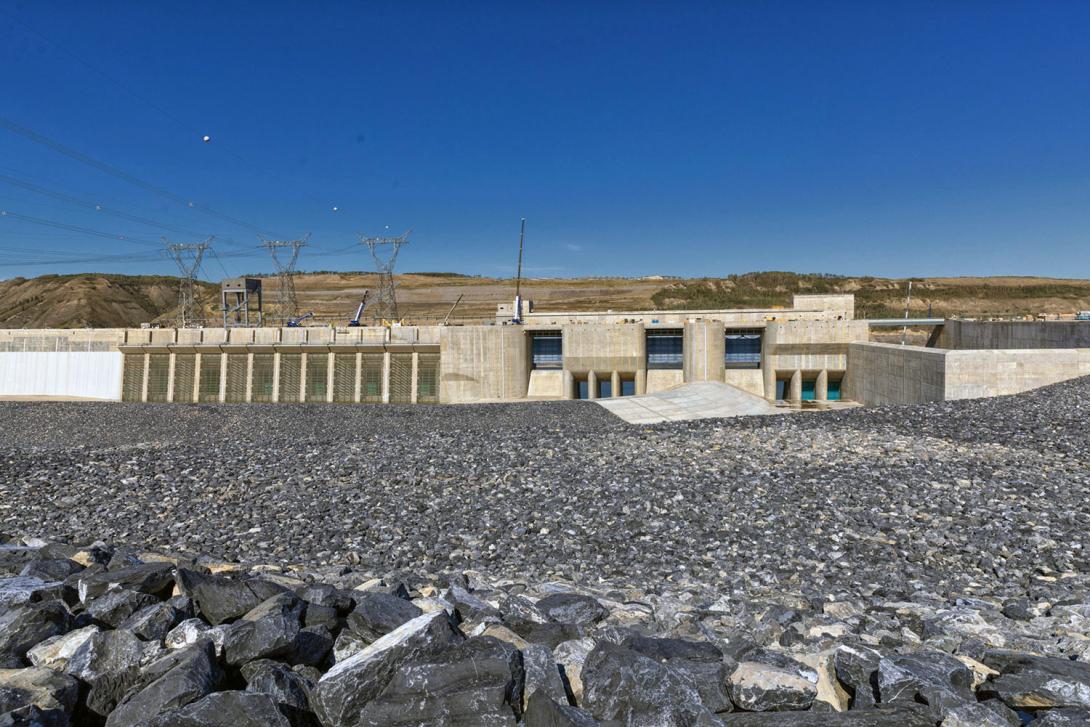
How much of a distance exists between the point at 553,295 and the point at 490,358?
7084 centimetres

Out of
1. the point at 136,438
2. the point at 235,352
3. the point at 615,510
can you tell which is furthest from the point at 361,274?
the point at 615,510

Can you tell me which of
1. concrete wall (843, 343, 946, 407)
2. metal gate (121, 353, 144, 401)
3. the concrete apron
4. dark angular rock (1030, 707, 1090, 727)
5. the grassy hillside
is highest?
the grassy hillside

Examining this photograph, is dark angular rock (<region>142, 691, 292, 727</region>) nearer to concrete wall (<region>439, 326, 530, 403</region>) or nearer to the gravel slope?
the gravel slope

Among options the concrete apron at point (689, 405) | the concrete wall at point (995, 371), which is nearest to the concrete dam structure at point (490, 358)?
the concrete apron at point (689, 405)

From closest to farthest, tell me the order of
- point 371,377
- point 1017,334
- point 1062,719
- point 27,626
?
point 1062,719 → point 27,626 → point 1017,334 → point 371,377

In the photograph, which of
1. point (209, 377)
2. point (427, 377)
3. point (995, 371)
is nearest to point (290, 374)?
point (209, 377)

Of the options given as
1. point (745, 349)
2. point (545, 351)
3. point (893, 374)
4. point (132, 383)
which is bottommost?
point (132, 383)

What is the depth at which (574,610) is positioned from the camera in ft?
19.6

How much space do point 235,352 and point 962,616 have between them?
45.6 metres

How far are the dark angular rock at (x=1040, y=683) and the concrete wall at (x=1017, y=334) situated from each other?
30460 mm

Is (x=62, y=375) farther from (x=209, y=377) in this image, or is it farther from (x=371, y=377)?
(x=371, y=377)

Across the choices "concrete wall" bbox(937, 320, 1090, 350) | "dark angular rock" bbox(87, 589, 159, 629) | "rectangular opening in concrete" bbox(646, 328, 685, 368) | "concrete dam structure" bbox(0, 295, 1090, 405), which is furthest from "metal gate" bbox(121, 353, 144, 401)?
"concrete wall" bbox(937, 320, 1090, 350)

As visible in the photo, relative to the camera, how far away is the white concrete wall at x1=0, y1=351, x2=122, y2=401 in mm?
45406

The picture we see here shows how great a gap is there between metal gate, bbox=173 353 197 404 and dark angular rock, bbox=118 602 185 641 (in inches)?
1745
